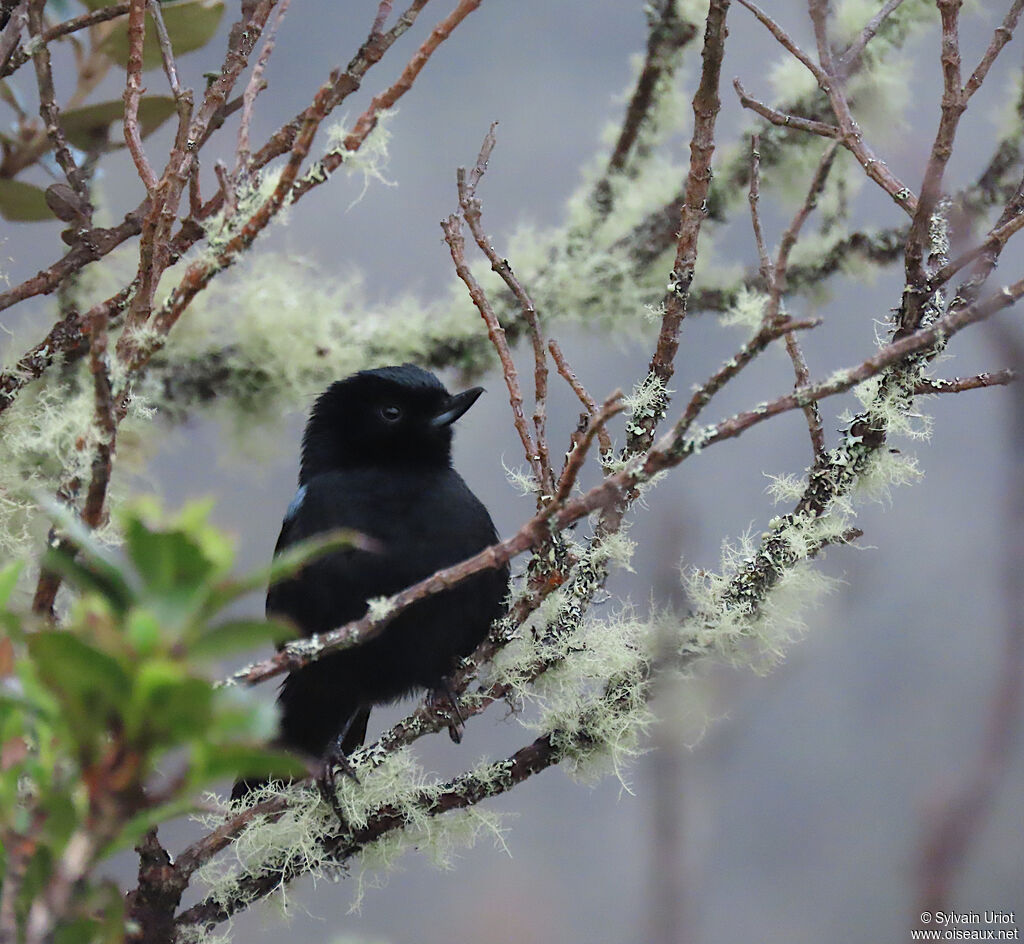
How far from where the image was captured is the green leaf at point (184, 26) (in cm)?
126

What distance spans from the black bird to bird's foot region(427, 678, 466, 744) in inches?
2.6

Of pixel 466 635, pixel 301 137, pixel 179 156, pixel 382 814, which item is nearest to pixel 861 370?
pixel 301 137

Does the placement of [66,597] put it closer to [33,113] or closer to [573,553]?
[573,553]

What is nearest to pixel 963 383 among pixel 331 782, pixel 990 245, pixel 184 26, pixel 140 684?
pixel 990 245

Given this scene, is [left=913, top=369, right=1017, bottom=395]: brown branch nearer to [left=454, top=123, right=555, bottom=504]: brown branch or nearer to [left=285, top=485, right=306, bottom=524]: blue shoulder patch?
[left=454, top=123, right=555, bottom=504]: brown branch

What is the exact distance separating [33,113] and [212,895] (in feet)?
2.94

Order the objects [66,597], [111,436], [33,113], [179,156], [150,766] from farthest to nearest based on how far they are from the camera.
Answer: [33,113], [66,597], [179,156], [111,436], [150,766]

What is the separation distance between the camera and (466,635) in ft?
4.17

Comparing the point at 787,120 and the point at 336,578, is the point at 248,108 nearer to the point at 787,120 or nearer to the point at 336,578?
the point at 787,120

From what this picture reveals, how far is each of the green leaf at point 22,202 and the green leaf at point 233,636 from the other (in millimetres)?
1064

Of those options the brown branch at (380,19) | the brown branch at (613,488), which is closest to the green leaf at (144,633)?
the brown branch at (613,488)

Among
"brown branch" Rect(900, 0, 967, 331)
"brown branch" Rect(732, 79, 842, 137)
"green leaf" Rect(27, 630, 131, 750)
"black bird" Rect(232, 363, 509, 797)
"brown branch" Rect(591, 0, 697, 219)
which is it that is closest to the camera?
"green leaf" Rect(27, 630, 131, 750)

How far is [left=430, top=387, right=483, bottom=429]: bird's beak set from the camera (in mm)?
1390

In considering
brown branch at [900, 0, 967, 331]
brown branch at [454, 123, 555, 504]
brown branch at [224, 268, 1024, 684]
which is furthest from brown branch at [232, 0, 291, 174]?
brown branch at [900, 0, 967, 331]
